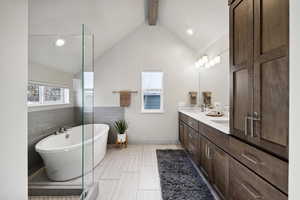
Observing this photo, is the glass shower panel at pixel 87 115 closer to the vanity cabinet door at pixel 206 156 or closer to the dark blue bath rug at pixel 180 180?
the dark blue bath rug at pixel 180 180

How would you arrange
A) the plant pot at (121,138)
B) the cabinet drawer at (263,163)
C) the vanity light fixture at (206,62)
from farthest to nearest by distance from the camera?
the plant pot at (121,138)
the vanity light fixture at (206,62)
the cabinet drawer at (263,163)

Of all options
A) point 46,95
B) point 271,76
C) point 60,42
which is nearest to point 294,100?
point 271,76

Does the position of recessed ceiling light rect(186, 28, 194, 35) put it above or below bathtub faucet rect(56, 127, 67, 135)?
above

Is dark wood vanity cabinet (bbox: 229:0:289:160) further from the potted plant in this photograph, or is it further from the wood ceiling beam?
the potted plant

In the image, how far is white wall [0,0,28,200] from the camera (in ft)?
2.70

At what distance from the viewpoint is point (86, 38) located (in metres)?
2.34

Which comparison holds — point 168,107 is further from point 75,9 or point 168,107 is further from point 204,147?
point 75,9

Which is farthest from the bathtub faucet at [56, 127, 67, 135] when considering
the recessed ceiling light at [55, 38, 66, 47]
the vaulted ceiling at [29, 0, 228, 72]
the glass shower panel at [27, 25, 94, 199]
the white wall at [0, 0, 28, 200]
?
the white wall at [0, 0, 28, 200]

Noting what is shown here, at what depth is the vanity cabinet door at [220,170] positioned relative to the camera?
1.69 m

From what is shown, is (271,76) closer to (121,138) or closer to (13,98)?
(13,98)

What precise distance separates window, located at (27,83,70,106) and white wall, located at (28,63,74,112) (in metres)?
0.07

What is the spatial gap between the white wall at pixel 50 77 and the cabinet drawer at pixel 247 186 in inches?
104

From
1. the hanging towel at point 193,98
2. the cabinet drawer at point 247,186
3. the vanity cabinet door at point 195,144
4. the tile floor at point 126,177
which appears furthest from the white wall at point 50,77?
the hanging towel at point 193,98

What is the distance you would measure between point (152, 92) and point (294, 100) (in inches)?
146
